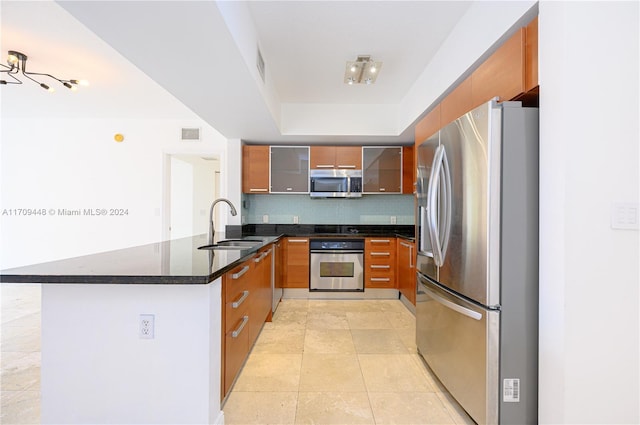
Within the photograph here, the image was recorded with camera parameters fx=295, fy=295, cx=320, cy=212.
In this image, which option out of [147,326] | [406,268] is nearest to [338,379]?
[147,326]

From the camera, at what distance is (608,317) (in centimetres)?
127

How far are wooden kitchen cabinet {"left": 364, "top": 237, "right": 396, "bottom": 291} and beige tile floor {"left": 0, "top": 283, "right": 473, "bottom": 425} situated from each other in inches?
31.6

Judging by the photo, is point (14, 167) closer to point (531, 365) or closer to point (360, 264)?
point (360, 264)

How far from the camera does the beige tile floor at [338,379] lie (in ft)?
5.65

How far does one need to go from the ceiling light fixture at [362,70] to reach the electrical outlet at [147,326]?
2.53 meters

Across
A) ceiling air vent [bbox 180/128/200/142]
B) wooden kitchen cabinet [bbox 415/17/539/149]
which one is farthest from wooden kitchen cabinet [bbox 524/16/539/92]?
ceiling air vent [bbox 180/128/200/142]

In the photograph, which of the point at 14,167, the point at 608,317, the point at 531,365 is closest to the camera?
the point at 608,317

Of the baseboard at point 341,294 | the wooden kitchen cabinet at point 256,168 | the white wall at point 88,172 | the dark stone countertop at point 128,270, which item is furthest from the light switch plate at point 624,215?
the white wall at point 88,172

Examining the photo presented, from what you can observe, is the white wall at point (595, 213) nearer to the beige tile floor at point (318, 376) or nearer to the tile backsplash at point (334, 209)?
the beige tile floor at point (318, 376)

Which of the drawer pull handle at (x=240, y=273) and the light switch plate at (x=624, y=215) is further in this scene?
the drawer pull handle at (x=240, y=273)

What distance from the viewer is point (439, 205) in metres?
A: 1.89

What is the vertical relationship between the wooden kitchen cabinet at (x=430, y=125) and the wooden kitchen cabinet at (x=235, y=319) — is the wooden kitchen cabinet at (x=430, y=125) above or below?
above

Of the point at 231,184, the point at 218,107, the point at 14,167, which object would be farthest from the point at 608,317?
the point at 14,167

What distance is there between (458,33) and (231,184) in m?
3.19
